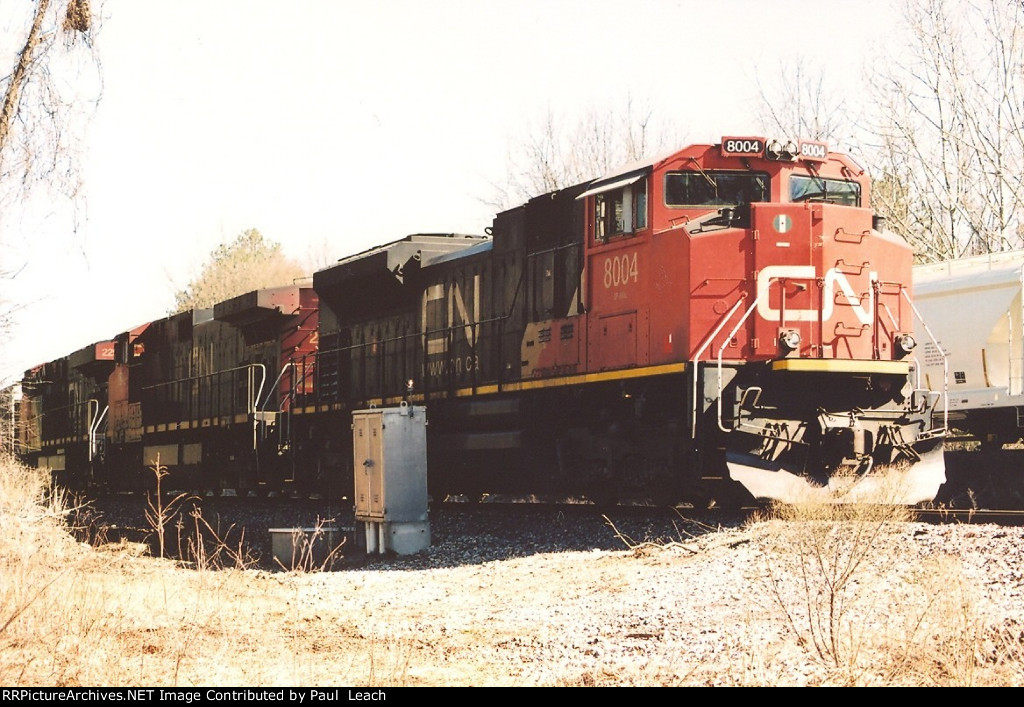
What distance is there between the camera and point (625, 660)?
7.37 meters

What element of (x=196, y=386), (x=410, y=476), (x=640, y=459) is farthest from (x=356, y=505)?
(x=196, y=386)

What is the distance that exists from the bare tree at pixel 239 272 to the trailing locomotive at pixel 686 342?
1415 inches

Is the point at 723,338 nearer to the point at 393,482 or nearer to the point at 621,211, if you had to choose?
the point at 621,211

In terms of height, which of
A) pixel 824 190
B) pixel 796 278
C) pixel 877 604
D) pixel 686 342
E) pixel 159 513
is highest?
pixel 824 190

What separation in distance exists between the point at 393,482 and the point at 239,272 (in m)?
48.3

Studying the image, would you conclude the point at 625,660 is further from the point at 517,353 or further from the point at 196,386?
the point at 196,386

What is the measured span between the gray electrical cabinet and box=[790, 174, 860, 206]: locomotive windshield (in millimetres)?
5119

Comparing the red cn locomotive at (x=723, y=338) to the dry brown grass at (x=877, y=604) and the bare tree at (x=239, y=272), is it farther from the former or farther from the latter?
the bare tree at (x=239, y=272)

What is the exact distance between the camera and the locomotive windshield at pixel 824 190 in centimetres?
1298

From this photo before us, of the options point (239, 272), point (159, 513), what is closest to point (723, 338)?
point (159, 513)

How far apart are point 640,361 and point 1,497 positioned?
8573 millimetres

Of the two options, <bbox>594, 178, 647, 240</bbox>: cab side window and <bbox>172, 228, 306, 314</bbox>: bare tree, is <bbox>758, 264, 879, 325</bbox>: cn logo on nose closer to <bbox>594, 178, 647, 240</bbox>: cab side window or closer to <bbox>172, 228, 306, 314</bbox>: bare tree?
<bbox>594, 178, 647, 240</bbox>: cab side window

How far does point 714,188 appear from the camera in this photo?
12883 millimetres

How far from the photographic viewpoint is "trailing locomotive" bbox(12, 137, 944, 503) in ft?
39.9
